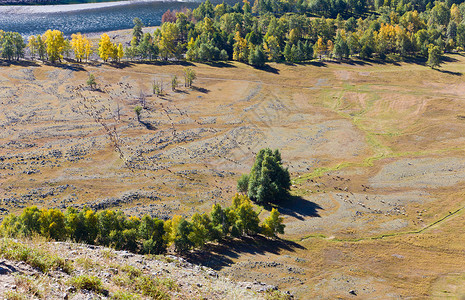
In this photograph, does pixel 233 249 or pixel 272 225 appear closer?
pixel 233 249

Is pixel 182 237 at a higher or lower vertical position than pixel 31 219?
lower

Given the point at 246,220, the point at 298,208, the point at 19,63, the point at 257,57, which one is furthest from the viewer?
the point at 257,57

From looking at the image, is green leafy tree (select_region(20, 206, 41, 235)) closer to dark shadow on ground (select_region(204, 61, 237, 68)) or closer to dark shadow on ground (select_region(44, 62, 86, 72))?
dark shadow on ground (select_region(44, 62, 86, 72))

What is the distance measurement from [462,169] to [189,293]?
82876 millimetres

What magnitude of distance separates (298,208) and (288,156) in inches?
962

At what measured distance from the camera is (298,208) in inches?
3051

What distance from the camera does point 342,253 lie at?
207 feet

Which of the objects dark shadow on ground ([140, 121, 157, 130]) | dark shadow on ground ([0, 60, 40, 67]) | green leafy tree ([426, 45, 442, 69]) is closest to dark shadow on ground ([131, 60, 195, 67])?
dark shadow on ground ([0, 60, 40, 67])

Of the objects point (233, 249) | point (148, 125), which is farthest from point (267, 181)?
point (148, 125)

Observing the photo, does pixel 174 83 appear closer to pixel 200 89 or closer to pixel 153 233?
pixel 200 89

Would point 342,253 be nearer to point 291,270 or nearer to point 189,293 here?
point 291,270

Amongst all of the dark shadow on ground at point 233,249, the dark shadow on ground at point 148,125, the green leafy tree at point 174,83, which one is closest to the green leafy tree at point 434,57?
the green leafy tree at point 174,83

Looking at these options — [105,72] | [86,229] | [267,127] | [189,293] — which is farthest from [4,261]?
[105,72]

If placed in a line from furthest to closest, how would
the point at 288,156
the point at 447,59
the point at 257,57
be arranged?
the point at 447,59 < the point at 257,57 < the point at 288,156
